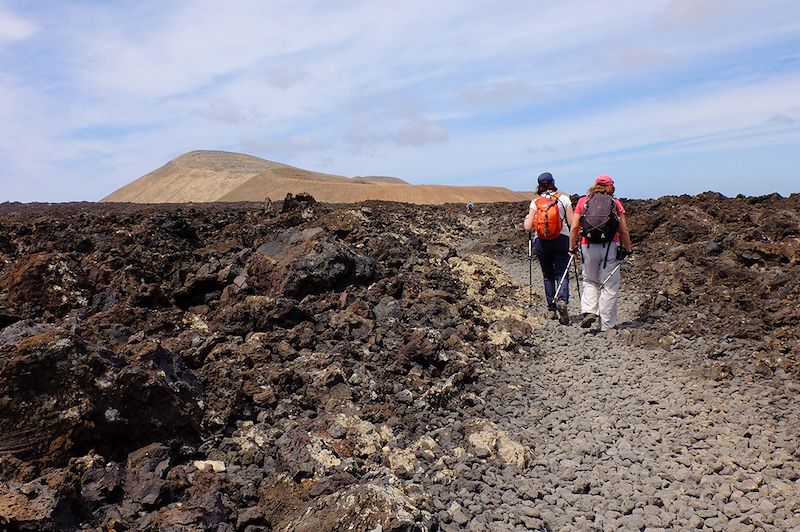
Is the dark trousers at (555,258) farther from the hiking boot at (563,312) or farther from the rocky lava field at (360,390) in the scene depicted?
the rocky lava field at (360,390)

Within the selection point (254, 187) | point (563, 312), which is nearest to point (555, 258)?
point (563, 312)

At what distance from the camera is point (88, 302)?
812 centimetres

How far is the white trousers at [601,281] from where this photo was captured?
846 centimetres

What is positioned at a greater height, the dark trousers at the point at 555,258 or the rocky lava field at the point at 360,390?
the dark trousers at the point at 555,258

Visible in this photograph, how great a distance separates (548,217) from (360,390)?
436 centimetres

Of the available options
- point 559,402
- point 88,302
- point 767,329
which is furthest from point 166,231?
point 767,329

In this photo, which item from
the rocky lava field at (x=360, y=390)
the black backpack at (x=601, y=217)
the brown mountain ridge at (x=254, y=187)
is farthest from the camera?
the brown mountain ridge at (x=254, y=187)

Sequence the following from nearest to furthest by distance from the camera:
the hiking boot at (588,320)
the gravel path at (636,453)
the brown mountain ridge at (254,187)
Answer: the gravel path at (636,453), the hiking boot at (588,320), the brown mountain ridge at (254,187)

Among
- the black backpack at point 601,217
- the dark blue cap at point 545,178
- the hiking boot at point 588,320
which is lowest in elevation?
the hiking boot at point 588,320

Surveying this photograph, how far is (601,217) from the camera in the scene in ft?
26.7

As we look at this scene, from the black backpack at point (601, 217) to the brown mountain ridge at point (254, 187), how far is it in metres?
36.4

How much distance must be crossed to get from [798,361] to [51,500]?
23.1 feet

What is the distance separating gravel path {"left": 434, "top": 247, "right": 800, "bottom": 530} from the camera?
462 cm

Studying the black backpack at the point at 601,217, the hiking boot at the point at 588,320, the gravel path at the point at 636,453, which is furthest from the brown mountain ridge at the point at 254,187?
the gravel path at the point at 636,453
